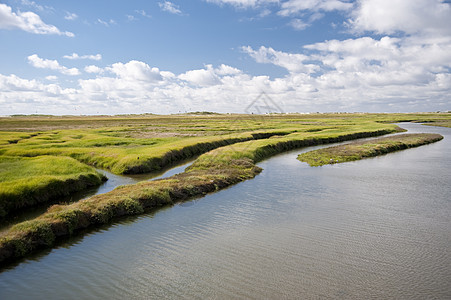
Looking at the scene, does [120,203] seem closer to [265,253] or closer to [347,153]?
[265,253]

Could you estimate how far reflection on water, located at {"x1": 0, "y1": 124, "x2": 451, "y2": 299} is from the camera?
13430 mm

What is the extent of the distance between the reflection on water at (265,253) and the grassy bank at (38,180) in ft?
34.5

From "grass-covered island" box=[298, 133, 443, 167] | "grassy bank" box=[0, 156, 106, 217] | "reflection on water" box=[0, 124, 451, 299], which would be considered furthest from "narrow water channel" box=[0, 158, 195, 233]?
"grass-covered island" box=[298, 133, 443, 167]

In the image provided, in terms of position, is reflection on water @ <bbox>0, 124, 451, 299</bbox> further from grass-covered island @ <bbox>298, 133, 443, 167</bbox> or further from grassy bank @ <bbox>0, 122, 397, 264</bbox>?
grass-covered island @ <bbox>298, 133, 443, 167</bbox>

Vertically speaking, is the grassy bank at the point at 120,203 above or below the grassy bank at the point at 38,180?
below

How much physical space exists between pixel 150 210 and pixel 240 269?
38.5 feet

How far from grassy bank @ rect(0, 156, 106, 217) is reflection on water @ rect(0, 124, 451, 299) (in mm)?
10506

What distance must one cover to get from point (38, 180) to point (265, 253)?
2386 cm

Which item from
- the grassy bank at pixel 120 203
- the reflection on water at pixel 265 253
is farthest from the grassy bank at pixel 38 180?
the reflection on water at pixel 265 253

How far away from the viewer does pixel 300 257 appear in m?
16.0

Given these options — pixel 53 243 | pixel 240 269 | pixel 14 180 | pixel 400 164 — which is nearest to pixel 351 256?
pixel 240 269

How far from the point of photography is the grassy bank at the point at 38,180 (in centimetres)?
2541

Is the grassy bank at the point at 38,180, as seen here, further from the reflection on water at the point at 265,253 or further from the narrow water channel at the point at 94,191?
the reflection on water at the point at 265,253

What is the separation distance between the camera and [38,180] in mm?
28922
